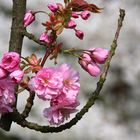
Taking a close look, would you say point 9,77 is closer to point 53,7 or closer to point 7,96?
point 7,96

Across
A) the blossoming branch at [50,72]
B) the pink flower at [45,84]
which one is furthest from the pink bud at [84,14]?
the pink flower at [45,84]

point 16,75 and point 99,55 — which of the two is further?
point 99,55

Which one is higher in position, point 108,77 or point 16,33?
point 16,33

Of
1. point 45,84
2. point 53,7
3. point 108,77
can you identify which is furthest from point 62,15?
point 108,77

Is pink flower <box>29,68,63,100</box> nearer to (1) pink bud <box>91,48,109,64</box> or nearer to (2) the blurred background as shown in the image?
(1) pink bud <box>91,48,109,64</box>

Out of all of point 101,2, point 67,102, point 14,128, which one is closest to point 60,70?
point 67,102

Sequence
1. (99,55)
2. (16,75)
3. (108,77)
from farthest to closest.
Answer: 1. (108,77)
2. (99,55)
3. (16,75)

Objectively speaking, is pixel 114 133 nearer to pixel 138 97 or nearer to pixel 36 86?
pixel 138 97
